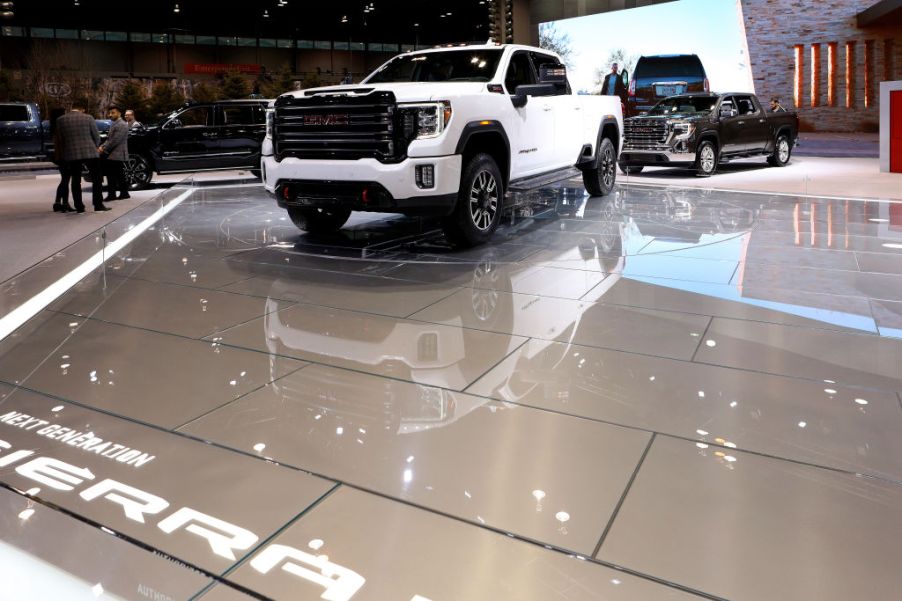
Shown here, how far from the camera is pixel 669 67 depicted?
62.6 feet

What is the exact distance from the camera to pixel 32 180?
1806 centimetres

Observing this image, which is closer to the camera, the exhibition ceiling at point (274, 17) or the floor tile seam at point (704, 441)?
the floor tile seam at point (704, 441)

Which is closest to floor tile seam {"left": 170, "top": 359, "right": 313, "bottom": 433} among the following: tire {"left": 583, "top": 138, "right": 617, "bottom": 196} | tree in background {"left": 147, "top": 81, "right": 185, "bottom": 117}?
tire {"left": 583, "top": 138, "right": 617, "bottom": 196}

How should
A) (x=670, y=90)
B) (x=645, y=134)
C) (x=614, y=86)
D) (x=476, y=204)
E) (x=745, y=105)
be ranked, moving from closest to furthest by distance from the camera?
1. (x=476, y=204)
2. (x=645, y=134)
3. (x=745, y=105)
4. (x=670, y=90)
5. (x=614, y=86)

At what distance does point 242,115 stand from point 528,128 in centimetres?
922

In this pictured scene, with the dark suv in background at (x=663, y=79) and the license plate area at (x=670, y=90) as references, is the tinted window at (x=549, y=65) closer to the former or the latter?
the dark suv in background at (x=663, y=79)

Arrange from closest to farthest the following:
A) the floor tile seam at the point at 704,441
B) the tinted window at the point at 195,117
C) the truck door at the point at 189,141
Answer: the floor tile seam at the point at 704,441, the truck door at the point at 189,141, the tinted window at the point at 195,117

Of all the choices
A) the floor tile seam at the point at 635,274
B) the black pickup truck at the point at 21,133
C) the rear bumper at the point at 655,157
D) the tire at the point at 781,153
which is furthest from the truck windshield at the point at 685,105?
the black pickup truck at the point at 21,133

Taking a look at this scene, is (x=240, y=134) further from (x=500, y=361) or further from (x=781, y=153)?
(x=500, y=361)

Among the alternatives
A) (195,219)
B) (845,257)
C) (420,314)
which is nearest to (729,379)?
(420,314)

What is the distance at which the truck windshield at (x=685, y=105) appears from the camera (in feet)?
49.3

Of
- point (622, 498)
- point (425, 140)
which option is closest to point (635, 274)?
point (425, 140)

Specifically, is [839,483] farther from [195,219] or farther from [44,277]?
[195,219]

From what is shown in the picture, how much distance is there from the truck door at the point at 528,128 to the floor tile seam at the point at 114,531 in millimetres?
5926
